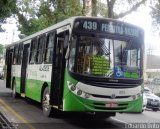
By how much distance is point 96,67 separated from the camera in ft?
36.2

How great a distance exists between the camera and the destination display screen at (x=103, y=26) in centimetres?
1131

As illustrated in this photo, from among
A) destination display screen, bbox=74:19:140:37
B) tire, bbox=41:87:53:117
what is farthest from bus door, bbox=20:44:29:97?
destination display screen, bbox=74:19:140:37

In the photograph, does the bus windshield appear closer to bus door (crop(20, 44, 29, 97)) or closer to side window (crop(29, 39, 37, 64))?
side window (crop(29, 39, 37, 64))

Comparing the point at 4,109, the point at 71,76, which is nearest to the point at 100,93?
the point at 71,76

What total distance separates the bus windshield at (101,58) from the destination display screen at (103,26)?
25cm

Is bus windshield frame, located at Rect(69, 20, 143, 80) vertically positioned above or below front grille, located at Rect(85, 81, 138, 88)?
above

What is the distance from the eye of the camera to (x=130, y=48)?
1179cm

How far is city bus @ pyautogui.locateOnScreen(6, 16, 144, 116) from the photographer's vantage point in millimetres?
11023

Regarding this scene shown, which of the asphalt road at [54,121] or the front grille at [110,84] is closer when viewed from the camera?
the front grille at [110,84]

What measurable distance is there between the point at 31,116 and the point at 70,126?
2.00 meters

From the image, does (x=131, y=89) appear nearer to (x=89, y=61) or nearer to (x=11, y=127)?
(x=89, y=61)

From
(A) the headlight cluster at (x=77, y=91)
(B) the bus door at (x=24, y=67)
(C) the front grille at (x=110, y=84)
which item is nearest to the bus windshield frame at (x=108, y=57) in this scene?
(C) the front grille at (x=110, y=84)

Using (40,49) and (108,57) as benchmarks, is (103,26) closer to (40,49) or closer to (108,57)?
(108,57)

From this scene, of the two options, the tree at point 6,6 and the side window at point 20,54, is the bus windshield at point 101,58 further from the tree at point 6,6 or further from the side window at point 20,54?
the side window at point 20,54
